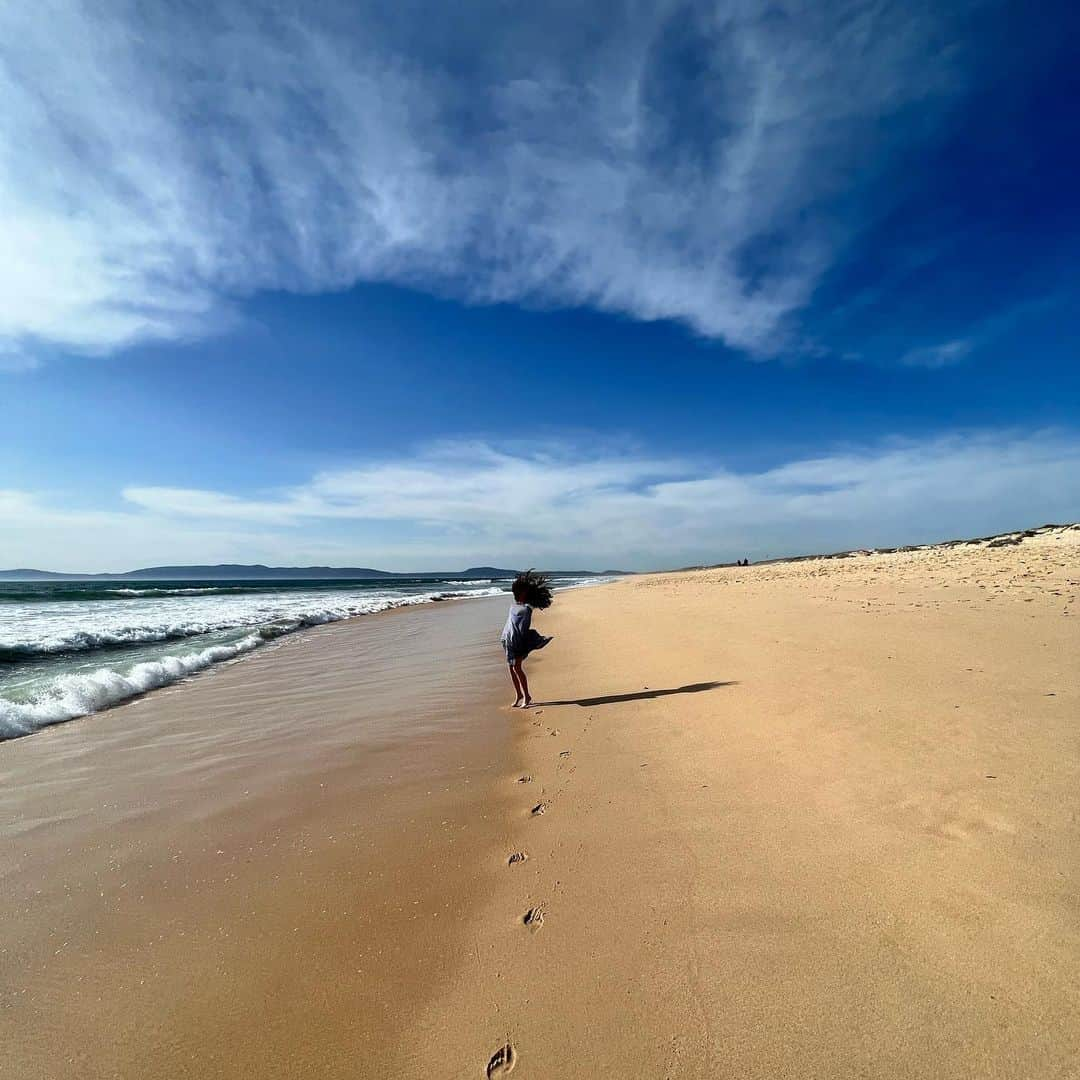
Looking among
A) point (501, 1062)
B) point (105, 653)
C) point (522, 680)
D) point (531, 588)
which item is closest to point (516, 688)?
point (522, 680)

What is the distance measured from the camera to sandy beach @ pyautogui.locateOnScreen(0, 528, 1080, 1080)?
6.39ft

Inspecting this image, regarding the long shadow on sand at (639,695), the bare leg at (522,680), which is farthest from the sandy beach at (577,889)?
the bare leg at (522,680)

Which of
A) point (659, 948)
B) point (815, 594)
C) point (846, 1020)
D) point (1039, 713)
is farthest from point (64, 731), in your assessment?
point (815, 594)

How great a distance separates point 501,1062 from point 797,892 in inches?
63.9

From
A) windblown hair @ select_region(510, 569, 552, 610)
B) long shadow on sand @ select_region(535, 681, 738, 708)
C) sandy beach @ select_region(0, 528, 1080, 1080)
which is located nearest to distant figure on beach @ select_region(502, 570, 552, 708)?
windblown hair @ select_region(510, 569, 552, 610)

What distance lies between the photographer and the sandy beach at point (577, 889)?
→ 76.6 inches

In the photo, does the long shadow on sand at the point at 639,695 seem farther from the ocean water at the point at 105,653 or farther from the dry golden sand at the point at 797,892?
the ocean water at the point at 105,653

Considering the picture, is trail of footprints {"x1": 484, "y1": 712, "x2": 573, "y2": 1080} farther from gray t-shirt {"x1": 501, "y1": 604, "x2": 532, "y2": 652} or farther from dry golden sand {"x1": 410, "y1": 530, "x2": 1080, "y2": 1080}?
gray t-shirt {"x1": 501, "y1": 604, "x2": 532, "y2": 652}

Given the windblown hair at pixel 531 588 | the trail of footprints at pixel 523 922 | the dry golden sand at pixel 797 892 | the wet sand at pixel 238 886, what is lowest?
the wet sand at pixel 238 886

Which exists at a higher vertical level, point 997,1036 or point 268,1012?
point 997,1036

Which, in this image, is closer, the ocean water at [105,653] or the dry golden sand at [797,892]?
the dry golden sand at [797,892]

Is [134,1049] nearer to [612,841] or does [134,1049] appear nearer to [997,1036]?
[612,841]

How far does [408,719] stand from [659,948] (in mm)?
4666

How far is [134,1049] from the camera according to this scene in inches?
80.0
